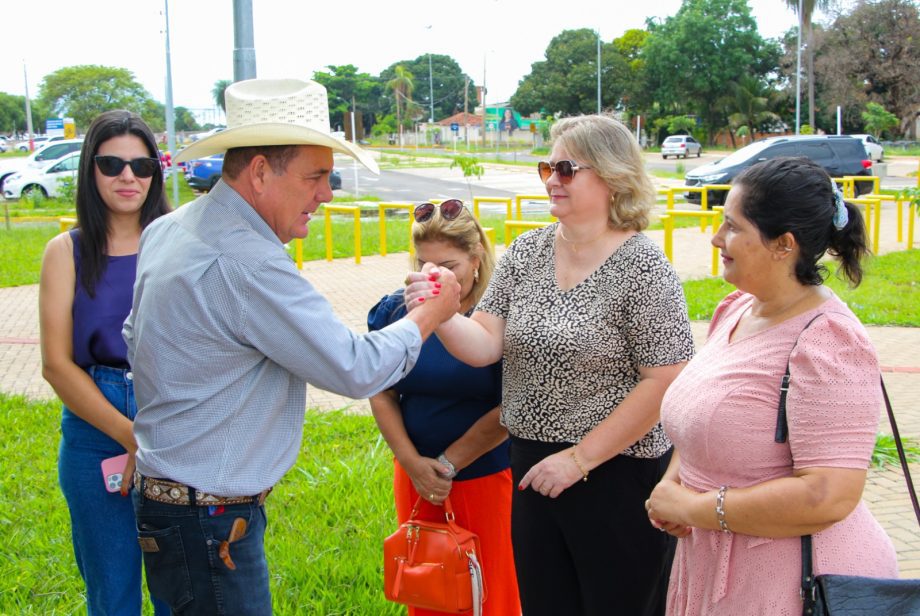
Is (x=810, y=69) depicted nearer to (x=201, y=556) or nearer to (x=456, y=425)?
(x=456, y=425)

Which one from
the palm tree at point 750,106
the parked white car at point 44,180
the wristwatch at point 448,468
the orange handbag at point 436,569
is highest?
the palm tree at point 750,106

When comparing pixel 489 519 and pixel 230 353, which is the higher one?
pixel 230 353

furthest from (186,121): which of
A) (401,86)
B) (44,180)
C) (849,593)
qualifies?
(849,593)

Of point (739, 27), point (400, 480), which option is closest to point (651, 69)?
point (739, 27)

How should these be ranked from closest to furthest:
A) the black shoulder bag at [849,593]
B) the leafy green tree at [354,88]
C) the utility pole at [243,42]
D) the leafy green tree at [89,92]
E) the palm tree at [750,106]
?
the black shoulder bag at [849,593] < the utility pole at [243,42] < the leafy green tree at [89,92] < the palm tree at [750,106] < the leafy green tree at [354,88]

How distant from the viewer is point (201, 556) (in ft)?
7.96

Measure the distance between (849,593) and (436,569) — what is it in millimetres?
1472

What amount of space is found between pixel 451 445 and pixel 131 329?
3.98 feet

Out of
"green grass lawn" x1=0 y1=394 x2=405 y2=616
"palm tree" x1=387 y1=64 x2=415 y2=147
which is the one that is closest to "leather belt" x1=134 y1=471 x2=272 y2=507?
"green grass lawn" x1=0 y1=394 x2=405 y2=616

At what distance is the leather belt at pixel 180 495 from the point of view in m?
2.39

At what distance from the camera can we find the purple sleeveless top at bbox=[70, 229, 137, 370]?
312 centimetres

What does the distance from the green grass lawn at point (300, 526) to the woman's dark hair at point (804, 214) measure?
2.57 meters

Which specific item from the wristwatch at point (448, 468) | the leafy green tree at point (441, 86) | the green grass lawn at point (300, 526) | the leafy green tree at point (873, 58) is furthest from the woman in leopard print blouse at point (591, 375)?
the leafy green tree at point (441, 86)

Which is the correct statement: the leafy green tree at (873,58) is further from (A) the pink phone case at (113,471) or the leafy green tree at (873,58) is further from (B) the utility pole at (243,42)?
(A) the pink phone case at (113,471)
